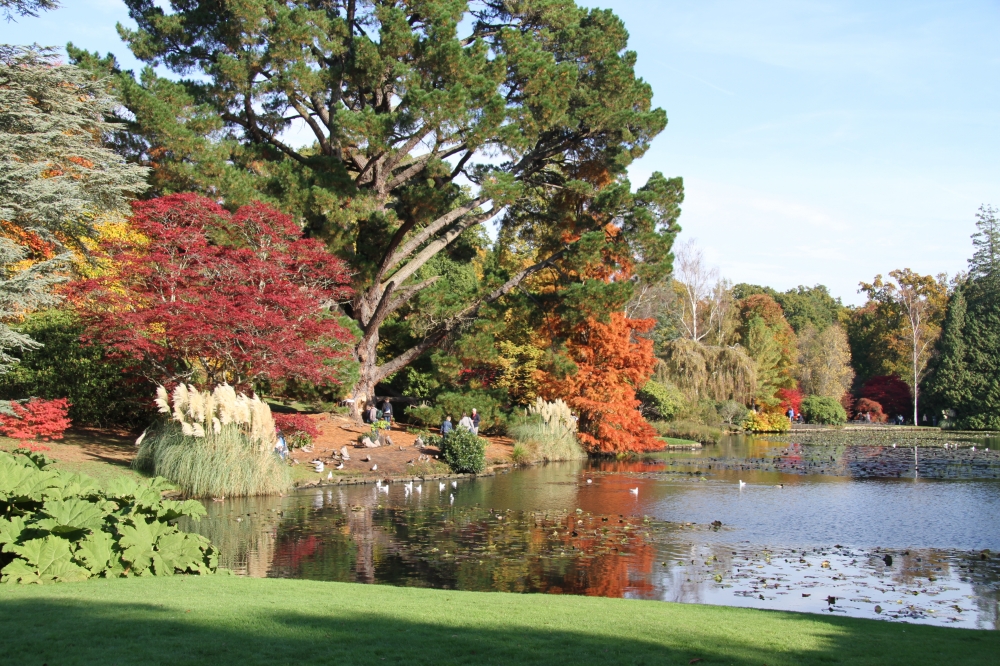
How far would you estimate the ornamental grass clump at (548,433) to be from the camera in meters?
29.8

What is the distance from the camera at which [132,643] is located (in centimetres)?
571

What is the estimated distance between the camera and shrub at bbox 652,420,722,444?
4219 cm

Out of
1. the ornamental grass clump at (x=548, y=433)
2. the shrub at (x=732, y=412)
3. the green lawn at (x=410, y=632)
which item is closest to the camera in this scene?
the green lawn at (x=410, y=632)

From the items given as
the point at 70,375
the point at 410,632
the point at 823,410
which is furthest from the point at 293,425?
the point at 823,410

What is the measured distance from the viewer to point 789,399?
5672cm

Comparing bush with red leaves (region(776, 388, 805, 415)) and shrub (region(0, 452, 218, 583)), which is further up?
bush with red leaves (region(776, 388, 805, 415))

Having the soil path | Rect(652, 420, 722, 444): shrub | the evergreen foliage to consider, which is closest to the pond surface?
the soil path

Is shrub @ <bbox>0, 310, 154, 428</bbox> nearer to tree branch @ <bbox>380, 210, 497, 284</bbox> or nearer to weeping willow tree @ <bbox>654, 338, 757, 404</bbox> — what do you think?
tree branch @ <bbox>380, 210, 497, 284</bbox>

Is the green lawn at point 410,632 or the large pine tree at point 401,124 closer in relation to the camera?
the green lawn at point 410,632

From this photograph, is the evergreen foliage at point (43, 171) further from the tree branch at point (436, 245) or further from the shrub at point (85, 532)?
the tree branch at point (436, 245)

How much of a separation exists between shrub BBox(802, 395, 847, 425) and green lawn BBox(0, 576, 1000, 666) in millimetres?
53765

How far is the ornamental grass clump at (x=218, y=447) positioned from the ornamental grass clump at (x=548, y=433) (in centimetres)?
1254

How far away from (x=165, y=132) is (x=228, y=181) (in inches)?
83.2

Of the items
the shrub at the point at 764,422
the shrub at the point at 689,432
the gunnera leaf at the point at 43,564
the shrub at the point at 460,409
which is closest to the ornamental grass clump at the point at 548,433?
the shrub at the point at 460,409
